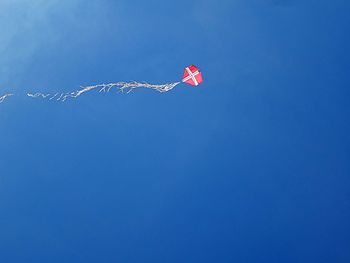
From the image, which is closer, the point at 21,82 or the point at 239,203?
the point at 239,203

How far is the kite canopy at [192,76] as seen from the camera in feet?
6.17

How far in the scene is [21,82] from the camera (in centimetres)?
198

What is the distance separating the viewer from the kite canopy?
1.88m

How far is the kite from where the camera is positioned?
1885 millimetres

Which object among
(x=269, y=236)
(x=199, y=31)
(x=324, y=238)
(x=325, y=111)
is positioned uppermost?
(x=199, y=31)

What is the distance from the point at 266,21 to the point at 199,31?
321 mm

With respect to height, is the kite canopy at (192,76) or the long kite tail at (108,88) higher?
the long kite tail at (108,88)

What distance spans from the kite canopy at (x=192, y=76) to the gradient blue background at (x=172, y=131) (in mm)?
34

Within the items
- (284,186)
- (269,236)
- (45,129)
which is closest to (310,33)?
(284,186)

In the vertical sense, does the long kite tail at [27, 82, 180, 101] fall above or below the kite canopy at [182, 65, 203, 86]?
above

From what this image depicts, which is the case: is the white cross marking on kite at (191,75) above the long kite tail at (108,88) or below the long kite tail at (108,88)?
below

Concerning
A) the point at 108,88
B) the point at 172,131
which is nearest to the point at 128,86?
the point at 108,88

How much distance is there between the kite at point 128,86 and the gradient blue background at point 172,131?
3 cm

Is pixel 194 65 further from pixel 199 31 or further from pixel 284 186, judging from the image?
pixel 284 186
